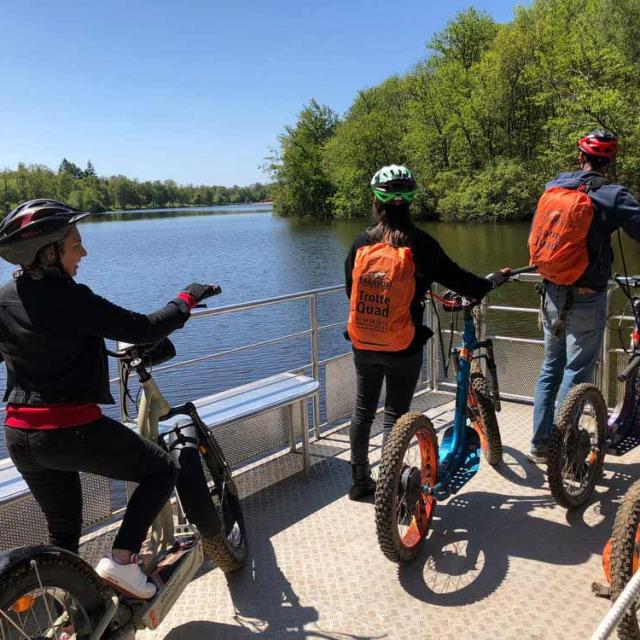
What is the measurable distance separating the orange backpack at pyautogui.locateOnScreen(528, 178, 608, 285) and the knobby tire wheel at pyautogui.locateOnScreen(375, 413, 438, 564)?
1.17 m

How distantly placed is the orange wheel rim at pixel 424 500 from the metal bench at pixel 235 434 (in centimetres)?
98

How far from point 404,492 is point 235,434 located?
1.20 meters

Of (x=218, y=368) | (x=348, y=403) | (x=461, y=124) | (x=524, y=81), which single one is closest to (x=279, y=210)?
(x=461, y=124)

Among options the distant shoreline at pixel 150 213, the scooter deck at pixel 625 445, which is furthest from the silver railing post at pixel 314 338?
the distant shoreline at pixel 150 213

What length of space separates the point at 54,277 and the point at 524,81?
4121 centimetres

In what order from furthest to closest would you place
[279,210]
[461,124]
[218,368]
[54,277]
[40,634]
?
[279,210]
[461,124]
[218,368]
[54,277]
[40,634]

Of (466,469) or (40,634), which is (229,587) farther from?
(466,469)

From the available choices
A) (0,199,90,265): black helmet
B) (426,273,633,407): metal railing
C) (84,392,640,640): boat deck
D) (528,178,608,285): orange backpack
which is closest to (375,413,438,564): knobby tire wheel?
(84,392,640,640): boat deck

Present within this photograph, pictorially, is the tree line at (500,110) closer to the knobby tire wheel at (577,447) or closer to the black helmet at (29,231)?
the knobby tire wheel at (577,447)

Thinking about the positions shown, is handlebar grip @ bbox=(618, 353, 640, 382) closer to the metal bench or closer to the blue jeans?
the blue jeans

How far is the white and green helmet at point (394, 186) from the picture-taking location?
290 centimetres

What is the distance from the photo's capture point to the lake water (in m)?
10.8

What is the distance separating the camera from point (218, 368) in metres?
10.1

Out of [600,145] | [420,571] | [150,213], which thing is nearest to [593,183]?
[600,145]
